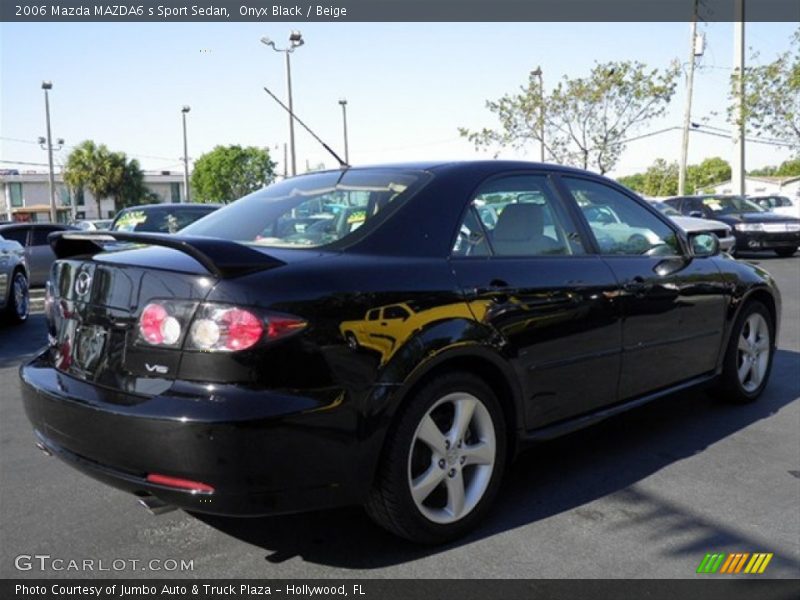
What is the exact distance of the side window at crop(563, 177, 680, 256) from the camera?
156 inches

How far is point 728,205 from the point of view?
60.8 ft

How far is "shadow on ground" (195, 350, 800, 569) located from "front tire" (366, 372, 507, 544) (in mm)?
139

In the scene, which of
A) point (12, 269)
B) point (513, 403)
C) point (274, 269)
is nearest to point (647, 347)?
point (513, 403)

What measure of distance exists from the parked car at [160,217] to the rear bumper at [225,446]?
27.6 feet

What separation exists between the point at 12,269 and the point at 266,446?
7.83m

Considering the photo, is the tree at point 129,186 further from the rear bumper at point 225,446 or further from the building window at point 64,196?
the rear bumper at point 225,446

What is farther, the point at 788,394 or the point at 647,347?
the point at 788,394

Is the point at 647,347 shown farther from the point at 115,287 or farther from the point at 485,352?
the point at 115,287

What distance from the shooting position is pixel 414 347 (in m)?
2.80

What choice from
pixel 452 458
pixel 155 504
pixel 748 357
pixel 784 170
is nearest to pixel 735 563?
pixel 452 458

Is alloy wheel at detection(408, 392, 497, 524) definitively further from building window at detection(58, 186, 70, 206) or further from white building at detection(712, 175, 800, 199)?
white building at detection(712, 175, 800, 199)

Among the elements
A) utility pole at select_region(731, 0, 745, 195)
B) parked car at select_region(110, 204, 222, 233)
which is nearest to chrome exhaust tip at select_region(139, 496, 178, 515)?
parked car at select_region(110, 204, 222, 233)

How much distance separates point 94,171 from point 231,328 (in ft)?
179
